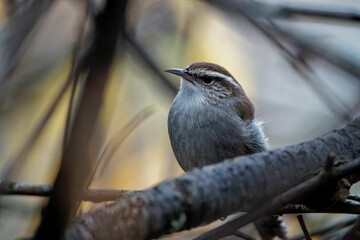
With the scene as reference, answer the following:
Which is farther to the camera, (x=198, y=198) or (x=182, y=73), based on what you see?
(x=182, y=73)

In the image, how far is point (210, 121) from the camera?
537cm

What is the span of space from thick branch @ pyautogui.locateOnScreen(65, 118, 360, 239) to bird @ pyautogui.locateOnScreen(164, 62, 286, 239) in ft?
9.92

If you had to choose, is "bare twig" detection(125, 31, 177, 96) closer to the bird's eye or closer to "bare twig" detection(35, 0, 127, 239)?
"bare twig" detection(35, 0, 127, 239)

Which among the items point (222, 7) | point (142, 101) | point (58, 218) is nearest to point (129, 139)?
point (142, 101)

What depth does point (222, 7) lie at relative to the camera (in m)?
3.54

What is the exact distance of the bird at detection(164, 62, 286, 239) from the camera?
5121 millimetres

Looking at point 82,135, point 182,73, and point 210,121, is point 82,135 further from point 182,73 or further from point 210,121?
point 182,73

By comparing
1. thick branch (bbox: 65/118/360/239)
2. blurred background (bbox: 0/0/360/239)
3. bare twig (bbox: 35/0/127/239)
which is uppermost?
bare twig (bbox: 35/0/127/239)

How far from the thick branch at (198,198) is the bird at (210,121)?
9.92ft

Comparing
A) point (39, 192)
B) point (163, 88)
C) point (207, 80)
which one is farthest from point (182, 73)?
point (39, 192)

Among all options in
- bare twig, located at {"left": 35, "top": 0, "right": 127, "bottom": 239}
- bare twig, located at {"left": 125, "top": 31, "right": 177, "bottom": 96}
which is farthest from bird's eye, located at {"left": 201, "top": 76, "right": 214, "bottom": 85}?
bare twig, located at {"left": 35, "top": 0, "right": 127, "bottom": 239}

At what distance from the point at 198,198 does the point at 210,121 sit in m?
3.77

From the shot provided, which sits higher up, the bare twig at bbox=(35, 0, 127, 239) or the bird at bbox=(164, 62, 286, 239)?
the bare twig at bbox=(35, 0, 127, 239)

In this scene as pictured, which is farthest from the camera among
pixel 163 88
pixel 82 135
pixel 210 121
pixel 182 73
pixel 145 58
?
pixel 182 73
